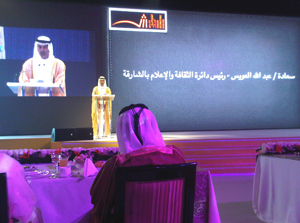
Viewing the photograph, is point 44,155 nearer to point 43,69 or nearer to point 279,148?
point 279,148

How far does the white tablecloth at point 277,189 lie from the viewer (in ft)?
6.93

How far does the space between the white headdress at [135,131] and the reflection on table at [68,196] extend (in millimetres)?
355

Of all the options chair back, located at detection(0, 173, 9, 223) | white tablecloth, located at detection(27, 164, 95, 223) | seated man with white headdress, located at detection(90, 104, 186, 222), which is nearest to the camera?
chair back, located at detection(0, 173, 9, 223)

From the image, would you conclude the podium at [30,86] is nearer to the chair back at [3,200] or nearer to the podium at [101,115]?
the podium at [101,115]

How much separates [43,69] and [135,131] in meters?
4.53

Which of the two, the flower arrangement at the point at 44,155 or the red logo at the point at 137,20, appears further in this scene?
the red logo at the point at 137,20

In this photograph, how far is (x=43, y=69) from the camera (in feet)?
18.5

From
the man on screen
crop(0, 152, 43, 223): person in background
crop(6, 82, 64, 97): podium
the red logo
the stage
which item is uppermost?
the red logo

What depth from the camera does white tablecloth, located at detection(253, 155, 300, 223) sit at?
6.93 feet

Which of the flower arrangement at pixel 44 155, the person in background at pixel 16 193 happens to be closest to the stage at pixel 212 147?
the flower arrangement at pixel 44 155

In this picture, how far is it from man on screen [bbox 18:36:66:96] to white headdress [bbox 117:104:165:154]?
4.31 metres

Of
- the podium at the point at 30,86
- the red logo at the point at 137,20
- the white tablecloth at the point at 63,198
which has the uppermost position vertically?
the red logo at the point at 137,20

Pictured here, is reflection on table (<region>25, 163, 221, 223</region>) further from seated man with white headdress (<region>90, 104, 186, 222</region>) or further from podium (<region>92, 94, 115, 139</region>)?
podium (<region>92, 94, 115, 139</region>)

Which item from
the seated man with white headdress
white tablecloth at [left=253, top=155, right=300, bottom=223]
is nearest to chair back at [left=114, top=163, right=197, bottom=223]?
the seated man with white headdress
